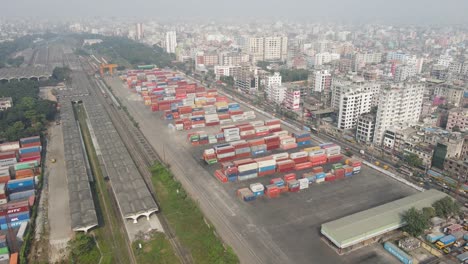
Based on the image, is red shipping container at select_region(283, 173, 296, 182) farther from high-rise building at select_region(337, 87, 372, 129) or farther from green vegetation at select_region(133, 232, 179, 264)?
high-rise building at select_region(337, 87, 372, 129)

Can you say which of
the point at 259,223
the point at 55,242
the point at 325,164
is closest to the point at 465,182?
the point at 325,164

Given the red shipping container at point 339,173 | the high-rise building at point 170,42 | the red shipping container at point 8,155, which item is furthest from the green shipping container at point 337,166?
the high-rise building at point 170,42

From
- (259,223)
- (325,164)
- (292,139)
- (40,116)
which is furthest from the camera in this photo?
(40,116)

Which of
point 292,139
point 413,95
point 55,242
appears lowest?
point 55,242

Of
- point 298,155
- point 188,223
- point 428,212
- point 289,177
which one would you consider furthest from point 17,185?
point 428,212

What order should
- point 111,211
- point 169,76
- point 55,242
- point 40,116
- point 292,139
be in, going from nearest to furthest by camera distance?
1. point 55,242
2. point 111,211
3. point 292,139
4. point 40,116
5. point 169,76

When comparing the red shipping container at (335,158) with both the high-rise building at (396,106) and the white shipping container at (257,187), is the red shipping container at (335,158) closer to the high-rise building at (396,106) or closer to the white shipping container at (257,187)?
the high-rise building at (396,106)

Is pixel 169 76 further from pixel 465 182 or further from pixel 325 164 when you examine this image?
pixel 465 182
